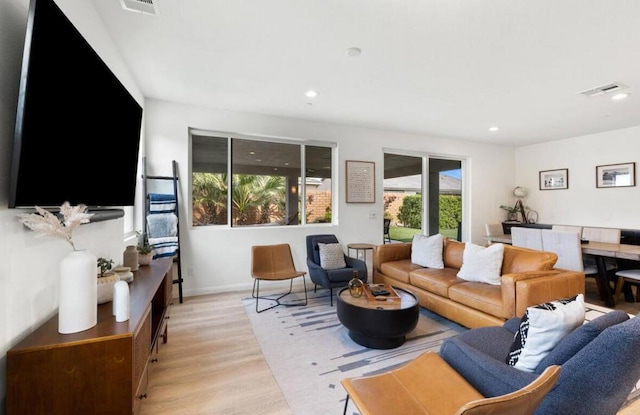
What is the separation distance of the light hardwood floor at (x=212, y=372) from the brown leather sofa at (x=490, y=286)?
33.4 inches

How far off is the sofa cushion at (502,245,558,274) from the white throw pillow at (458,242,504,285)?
0.11 metres

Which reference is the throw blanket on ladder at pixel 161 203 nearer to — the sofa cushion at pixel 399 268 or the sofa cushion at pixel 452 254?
the sofa cushion at pixel 399 268

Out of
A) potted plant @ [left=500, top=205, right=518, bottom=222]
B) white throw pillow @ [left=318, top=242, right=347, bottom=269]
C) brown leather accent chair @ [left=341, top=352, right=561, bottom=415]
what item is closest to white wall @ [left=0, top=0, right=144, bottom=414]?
brown leather accent chair @ [left=341, top=352, right=561, bottom=415]

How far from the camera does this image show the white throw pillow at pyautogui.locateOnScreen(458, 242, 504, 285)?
117 inches

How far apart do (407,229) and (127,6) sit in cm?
523

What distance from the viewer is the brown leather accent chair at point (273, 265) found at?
12.0ft

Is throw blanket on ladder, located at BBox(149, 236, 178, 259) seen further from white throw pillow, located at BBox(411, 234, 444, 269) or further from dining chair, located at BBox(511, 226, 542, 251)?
dining chair, located at BBox(511, 226, 542, 251)

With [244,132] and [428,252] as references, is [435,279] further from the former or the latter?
[244,132]

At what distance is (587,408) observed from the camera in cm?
109

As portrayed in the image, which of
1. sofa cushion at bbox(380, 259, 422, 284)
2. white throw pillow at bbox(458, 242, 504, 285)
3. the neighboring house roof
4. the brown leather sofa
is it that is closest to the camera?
the brown leather sofa

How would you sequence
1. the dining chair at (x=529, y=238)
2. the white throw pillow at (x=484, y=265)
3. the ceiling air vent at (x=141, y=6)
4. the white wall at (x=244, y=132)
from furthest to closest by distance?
the dining chair at (x=529, y=238) → the white wall at (x=244, y=132) → the white throw pillow at (x=484, y=265) → the ceiling air vent at (x=141, y=6)

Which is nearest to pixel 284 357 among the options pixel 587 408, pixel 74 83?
pixel 587 408

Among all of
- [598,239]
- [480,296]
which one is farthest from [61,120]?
[598,239]

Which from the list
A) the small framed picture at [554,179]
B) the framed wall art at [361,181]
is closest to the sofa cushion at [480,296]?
the framed wall art at [361,181]
